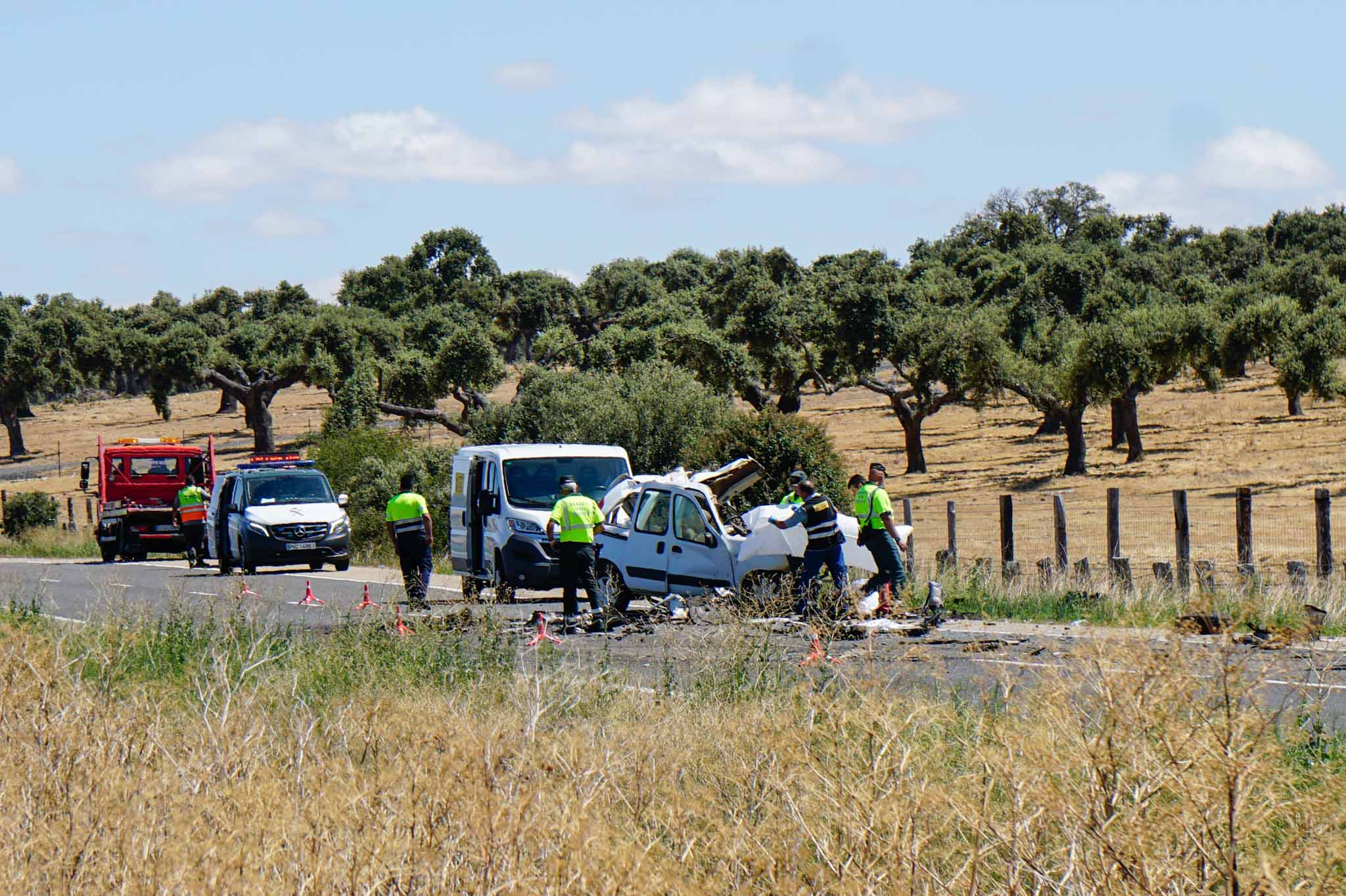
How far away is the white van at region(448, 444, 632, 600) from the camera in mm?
18844

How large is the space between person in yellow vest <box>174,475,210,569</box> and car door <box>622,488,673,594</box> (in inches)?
606

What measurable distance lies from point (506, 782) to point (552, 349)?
46.7m

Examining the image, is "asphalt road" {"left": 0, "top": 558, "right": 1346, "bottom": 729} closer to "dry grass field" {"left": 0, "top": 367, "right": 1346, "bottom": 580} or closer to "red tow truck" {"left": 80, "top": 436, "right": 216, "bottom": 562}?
"dry grass field" {"left": 0, "top": 367, "right": 1346, "bottom": 580}

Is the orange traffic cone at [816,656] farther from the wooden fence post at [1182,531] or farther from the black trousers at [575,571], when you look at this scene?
the wooden fence post at [1182,531]

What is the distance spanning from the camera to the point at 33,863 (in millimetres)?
4645

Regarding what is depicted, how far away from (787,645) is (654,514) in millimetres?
4966

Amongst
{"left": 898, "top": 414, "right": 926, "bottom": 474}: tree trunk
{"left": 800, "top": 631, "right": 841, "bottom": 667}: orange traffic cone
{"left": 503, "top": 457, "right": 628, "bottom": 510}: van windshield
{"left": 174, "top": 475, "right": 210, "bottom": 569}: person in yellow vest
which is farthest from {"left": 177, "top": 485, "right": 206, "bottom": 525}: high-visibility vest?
{"left": 898, "top": 414, "right": 926, "bottom": 474}: tree trunk

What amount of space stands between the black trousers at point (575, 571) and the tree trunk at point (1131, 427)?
107 feet

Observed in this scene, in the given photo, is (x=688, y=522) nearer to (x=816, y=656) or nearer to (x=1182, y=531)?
(x=816, y=656)

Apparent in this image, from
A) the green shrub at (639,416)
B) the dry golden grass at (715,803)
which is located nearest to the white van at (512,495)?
the green shrub at (639,416)

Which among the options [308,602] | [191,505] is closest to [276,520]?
[191,505]

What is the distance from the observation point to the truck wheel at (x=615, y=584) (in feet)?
55.3

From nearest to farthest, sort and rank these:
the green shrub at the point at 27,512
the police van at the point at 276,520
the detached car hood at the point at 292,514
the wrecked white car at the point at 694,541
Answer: the wrecked white car at the point at 694,541 → the police van at the point at 276,520 → the detached car hood at the point at 292,514 → the green shrub at the point at 27,512

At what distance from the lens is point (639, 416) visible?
30906 mm
